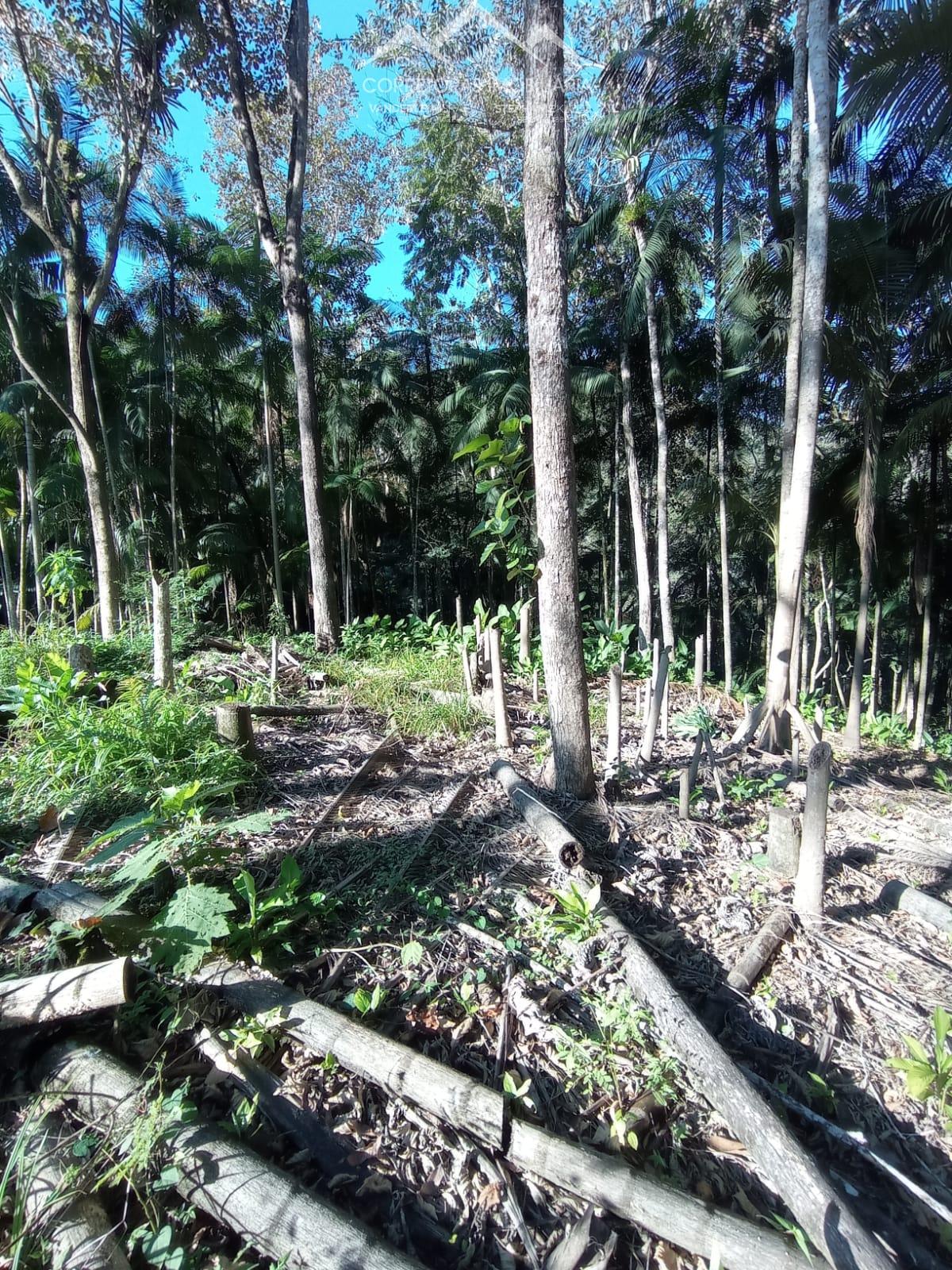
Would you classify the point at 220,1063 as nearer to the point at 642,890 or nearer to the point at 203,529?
the point at 642,890

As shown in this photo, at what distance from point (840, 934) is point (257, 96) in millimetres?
13254

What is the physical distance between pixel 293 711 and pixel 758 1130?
406 cm

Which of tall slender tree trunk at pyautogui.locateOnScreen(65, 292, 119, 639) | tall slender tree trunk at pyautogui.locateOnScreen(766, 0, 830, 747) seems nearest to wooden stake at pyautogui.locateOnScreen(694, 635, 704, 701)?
tall slender tree trunk at pyautogui.locateOnScreen(766, 0, 830, 747)

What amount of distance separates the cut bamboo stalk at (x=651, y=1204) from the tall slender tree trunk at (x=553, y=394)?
2097 mm

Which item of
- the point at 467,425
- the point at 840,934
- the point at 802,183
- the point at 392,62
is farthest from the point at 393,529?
the point at 840,934

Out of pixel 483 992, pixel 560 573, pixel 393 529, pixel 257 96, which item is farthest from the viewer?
pixel 393 529

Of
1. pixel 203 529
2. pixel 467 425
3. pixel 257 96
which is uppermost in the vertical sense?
pixel 257 96

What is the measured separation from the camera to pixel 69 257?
26.5 feet

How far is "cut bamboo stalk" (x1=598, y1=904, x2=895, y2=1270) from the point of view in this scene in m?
1.59

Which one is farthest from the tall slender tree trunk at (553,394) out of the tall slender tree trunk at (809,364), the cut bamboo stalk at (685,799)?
the tall slender tree trunk at (809,364)

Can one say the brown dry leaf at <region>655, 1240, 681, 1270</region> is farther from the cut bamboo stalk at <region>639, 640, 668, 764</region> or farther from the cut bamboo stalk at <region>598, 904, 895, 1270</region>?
the cut bamboo stalk at <region>639, 640, 668, 764</region>

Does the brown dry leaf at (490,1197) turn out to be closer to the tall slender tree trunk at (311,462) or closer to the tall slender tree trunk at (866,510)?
the tall slender tree trunk at (311,462)

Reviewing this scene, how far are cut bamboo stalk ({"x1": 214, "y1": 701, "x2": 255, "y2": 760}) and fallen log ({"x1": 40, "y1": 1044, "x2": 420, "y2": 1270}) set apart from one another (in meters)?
2.22

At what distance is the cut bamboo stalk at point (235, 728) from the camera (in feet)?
13.5
